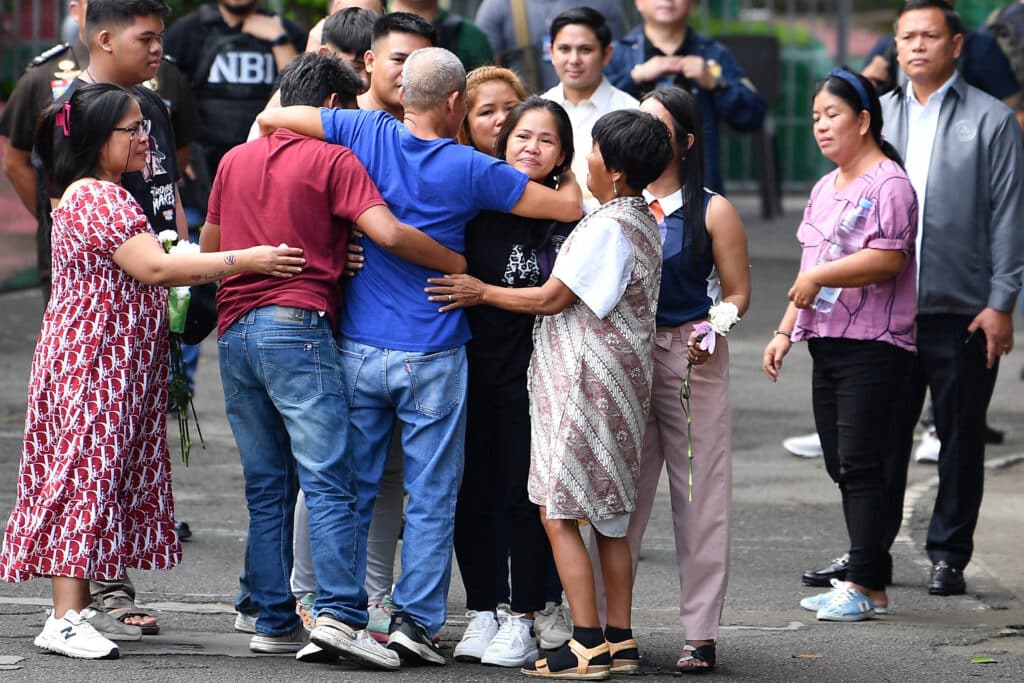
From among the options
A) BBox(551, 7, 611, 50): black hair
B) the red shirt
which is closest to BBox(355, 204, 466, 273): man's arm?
the red shirt

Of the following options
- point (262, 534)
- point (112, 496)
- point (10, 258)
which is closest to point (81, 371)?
point (112, 496)

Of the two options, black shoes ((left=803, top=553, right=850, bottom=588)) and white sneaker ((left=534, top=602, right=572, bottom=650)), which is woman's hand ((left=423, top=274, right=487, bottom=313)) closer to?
white sneaker ((left=534, top=602, right=572, bottom=650))

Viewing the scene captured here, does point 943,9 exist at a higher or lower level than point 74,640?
higher

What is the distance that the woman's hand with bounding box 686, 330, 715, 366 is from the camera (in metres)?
5.21

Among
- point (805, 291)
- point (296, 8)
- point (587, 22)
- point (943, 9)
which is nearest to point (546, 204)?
point (805, 291)

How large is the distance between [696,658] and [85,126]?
8.25 feet

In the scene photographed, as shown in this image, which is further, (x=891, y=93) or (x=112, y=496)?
(x=891, y=93)

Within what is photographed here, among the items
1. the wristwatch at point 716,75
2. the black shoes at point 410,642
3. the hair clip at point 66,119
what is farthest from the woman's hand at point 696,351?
the wristwatch at point 716,75

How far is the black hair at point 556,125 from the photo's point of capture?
521 cm

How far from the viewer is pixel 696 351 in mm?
5223

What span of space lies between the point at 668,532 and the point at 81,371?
9.97ft

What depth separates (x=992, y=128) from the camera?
6.26 m

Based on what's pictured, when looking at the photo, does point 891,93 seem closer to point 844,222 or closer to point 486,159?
point 844,222

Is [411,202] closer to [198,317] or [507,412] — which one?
[507,412]
